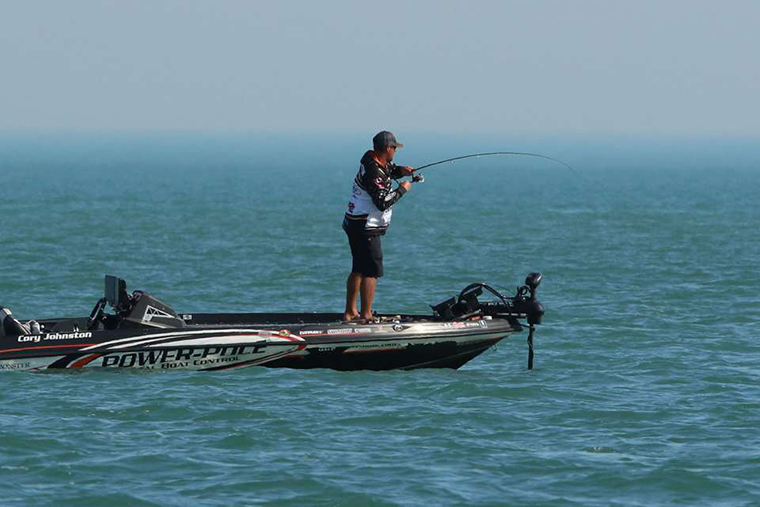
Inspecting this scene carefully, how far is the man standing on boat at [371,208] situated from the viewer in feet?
47.6

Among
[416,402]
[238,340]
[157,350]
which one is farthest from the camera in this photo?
[238,340]

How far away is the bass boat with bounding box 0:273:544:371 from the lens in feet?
46.3

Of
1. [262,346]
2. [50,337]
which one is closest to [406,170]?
[262,346]

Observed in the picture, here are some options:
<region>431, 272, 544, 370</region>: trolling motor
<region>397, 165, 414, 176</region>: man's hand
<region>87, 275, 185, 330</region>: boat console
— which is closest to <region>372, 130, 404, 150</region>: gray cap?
<region>397, 165, 414, 176</region>: man's hand

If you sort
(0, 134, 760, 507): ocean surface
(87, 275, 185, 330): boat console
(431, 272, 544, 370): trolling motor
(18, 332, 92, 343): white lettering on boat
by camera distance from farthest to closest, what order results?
(431, 272, 544, 370): trolling motor, (87, 275, 185, 330): boat console, (18, 332, 92, 343): white lettering on boat, (0, 134, 760, 507): ocean surface

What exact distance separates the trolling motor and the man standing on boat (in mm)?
1071

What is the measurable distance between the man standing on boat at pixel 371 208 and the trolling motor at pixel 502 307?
3.51ft

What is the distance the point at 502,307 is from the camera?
50.6 feet

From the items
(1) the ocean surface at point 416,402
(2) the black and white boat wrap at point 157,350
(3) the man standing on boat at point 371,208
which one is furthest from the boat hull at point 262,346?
(3) the man standing on boat at point 371,208

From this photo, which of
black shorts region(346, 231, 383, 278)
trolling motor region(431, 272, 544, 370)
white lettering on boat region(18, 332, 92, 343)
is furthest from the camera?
trolling motor region(431, 272, 544, 370)

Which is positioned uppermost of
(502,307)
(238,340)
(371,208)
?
(371,208)

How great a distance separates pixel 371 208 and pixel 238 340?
212 centimetres

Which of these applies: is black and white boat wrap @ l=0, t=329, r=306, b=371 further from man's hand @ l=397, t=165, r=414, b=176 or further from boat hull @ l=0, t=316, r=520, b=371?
man's hand @ l=397, t=165, r=414, b=176

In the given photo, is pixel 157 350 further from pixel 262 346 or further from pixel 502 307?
pixel 502 307
